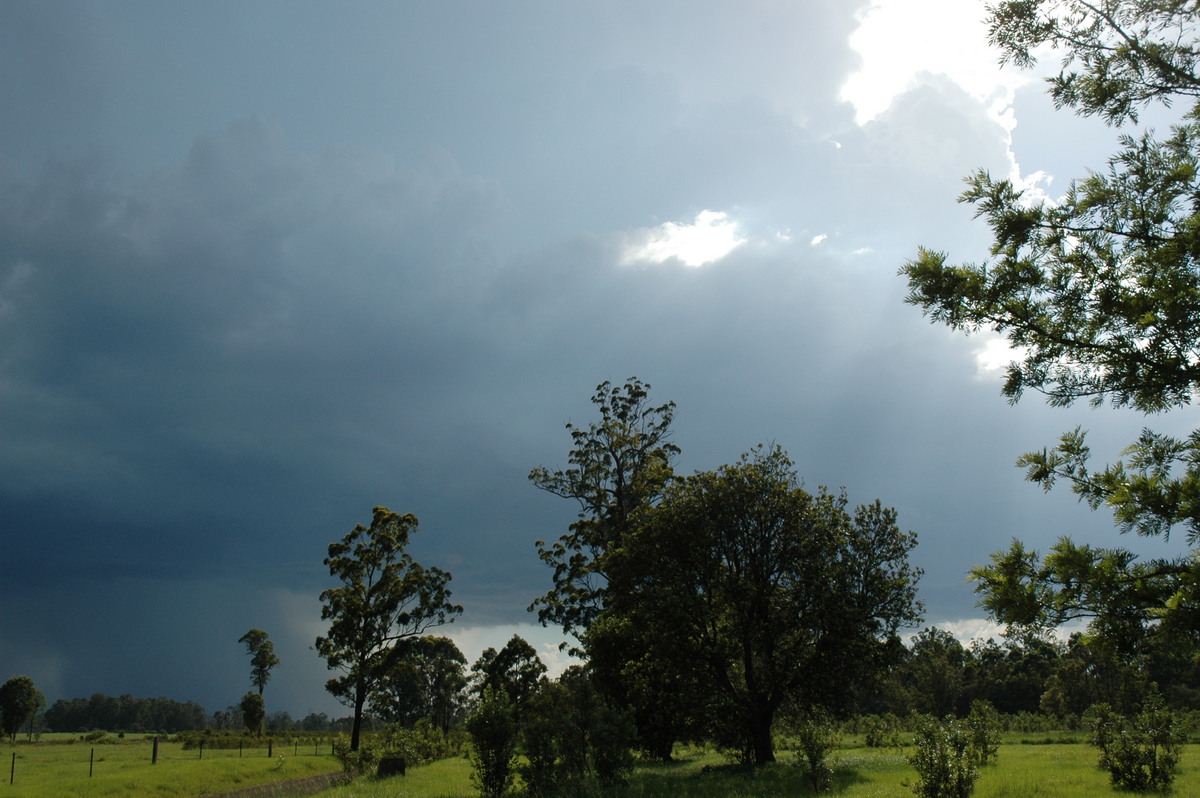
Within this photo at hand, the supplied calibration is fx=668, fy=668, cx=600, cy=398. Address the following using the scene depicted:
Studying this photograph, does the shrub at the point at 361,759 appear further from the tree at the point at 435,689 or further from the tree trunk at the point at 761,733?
the tree at the point at 435,689

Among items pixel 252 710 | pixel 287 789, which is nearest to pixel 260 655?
pixel 252 710

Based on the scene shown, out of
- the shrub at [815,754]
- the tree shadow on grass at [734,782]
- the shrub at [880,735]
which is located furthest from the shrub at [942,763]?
the shrub at [880,735]

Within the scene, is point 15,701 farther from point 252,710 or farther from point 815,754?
point 815,754

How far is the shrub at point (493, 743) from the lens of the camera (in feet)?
58.7

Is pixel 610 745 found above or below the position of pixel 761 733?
above

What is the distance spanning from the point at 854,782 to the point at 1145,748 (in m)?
6.77

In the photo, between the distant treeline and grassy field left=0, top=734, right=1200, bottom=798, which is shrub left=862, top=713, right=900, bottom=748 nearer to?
grassy field left=0, top=734, right=1200, bottom=798

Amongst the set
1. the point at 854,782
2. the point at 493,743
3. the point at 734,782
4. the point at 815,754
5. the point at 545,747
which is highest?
the point at 493,743

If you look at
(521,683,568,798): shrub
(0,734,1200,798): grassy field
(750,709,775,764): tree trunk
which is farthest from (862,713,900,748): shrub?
(521,683,568,798): shrub

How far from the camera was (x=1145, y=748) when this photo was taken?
51.8ft

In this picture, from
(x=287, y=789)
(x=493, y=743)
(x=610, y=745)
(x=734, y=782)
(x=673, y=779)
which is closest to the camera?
(x=493, y=743)

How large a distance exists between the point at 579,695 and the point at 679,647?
7.08m

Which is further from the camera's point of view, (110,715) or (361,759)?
(110,715)

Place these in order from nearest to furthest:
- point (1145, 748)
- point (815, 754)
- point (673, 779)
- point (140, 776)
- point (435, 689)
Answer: point (1145, 748)
point (815, 754)
point (673, 779)
point (140, 776)
point (435, 689)
